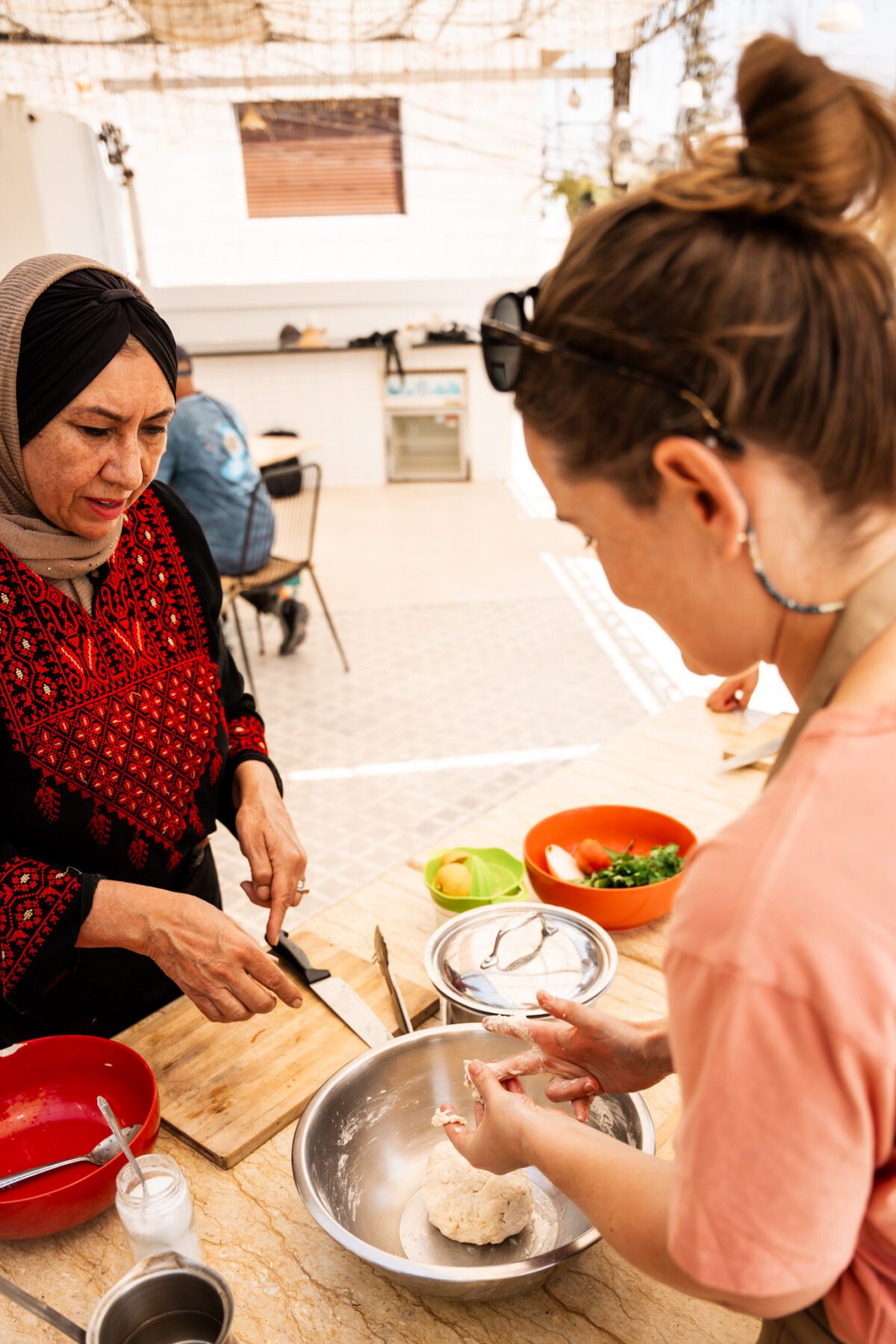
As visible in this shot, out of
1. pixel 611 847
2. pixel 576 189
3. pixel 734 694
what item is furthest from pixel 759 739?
pixel 576 189

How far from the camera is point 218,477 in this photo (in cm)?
440

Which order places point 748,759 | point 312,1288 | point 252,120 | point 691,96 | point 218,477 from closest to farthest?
point 312,1288 < point 748,759 < point 218,477 < point 691,96 < point 252,120

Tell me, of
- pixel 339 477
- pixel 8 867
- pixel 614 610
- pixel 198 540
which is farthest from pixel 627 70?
pixel 8 867

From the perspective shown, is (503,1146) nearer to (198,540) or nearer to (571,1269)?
(571,1269)

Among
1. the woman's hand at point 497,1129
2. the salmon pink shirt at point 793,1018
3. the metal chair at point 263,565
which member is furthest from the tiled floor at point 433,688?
the salmon pink shirt at point 793,1018

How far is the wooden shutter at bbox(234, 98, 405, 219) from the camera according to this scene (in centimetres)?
876

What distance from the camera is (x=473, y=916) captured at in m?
1.36

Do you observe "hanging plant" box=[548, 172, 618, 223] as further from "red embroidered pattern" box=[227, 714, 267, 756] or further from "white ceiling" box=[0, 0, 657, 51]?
"red embroidered pattern" box=[227, 714, 267, 756]

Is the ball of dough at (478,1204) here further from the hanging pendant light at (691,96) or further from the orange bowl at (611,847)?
the hanging pendant light at (691,96)

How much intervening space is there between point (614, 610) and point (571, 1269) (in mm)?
4811

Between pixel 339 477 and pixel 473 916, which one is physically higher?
pixel 473 916

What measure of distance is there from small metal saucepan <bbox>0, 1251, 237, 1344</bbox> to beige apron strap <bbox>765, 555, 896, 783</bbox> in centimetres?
67

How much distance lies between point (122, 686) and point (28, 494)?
0.94 ft

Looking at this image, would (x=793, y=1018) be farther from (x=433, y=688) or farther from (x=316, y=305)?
(x=316, y=305)
